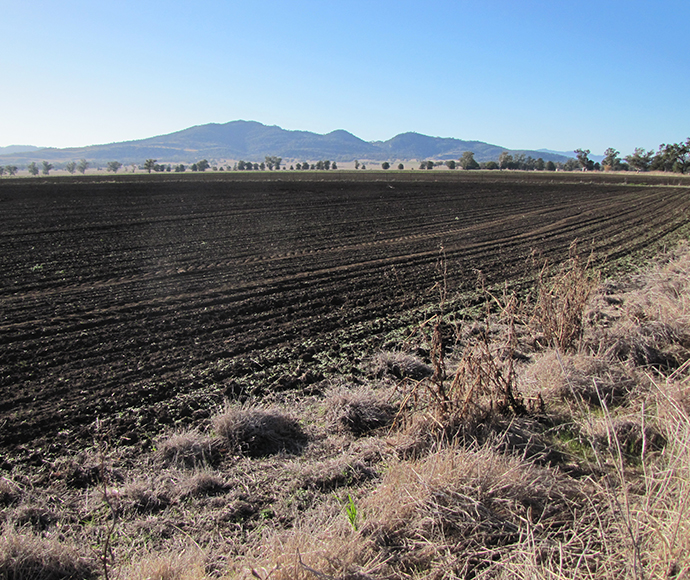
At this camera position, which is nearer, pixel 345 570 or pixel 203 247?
pixel 345 570

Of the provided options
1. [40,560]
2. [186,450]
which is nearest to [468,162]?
[186,450]

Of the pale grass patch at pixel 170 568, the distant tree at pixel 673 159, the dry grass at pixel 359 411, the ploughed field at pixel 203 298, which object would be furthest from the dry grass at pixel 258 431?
the distant tree at pixel 673 159

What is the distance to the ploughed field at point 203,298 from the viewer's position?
15.8ft

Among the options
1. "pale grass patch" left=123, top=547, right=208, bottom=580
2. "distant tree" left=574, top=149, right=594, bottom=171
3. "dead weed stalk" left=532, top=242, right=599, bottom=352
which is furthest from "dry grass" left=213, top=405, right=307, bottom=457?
"distant tree" left=574, top=149, right=594, bottom=171

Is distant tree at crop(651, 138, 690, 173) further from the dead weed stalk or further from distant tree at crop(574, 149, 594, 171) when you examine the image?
the dead weed stalk

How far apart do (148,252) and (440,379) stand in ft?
35.4

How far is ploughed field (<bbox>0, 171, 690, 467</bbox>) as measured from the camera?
4.81m

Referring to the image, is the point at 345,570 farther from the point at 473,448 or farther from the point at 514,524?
the point at 473,448

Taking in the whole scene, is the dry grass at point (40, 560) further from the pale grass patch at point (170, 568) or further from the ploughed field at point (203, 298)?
the ploughed field at point (203, 298)

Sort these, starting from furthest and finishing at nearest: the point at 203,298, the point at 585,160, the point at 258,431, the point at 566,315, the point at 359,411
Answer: the point at 585,160, the point at 203,298, the point at 566,315, the point at 359,411, the point at 258,431

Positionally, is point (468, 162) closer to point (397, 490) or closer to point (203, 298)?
point (203, 298)

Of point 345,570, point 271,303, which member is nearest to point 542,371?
point 345,570

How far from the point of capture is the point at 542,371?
4.80 metres

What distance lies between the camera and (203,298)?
814 cm
